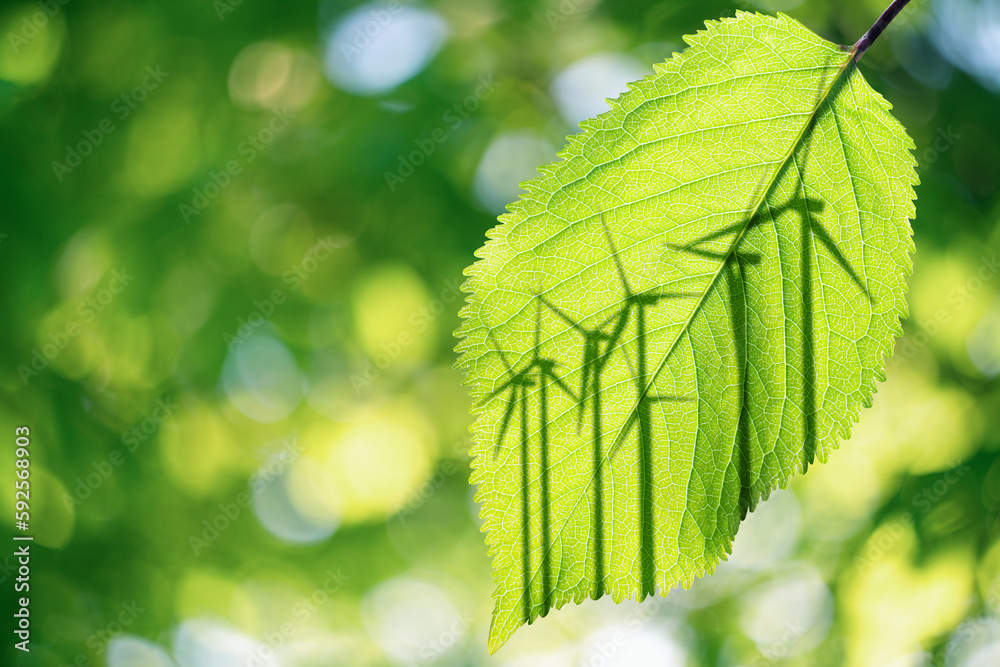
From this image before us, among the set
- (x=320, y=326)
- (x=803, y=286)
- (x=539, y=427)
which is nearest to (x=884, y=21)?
(x=803, y=286)

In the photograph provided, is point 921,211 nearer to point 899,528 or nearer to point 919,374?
point 919,374

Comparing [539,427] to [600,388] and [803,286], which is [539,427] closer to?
[600,388]

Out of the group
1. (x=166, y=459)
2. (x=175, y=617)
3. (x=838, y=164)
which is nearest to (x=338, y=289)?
(x=166, y=459)

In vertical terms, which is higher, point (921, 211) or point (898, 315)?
point (921, 211)

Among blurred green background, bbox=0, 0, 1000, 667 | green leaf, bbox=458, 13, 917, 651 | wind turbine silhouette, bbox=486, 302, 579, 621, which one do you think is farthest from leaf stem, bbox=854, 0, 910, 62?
blurred green background, bbox=0, 0, 1000, 667

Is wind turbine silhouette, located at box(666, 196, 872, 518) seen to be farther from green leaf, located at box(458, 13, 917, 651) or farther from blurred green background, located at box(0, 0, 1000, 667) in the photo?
blurred green background, located at box(0, 0, 1000, 667)

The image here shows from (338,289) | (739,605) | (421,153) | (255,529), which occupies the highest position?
(421,153)
